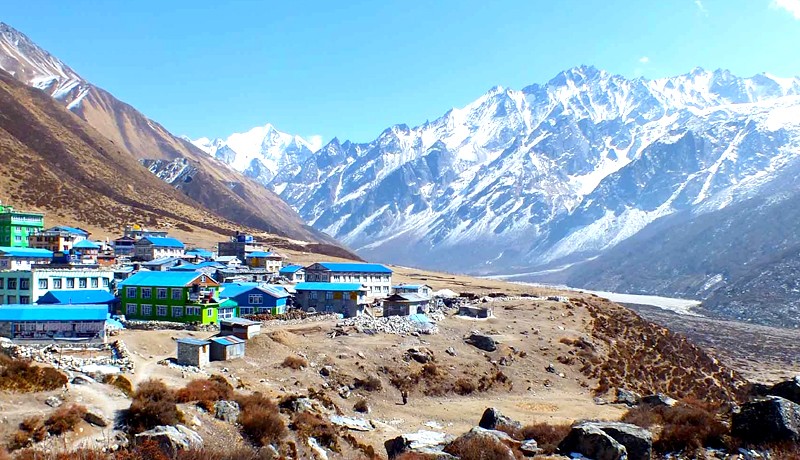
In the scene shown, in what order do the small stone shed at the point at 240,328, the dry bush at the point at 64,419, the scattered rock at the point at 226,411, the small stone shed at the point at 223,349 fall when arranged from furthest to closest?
the small stone shed at the point at 240,328
the small stone shed at the point at 223,349
the scattered rock at the point at 226,411
the dry bush at the point at 64,419

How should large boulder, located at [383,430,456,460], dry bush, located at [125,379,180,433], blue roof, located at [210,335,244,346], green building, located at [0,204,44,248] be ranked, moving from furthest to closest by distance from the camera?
green building, located at [0,204,44,248] → blue roof, located at [210,335,244,346] → large boulder, located at [383,430,456,460] → dry bush, located at [125,379,180,433]

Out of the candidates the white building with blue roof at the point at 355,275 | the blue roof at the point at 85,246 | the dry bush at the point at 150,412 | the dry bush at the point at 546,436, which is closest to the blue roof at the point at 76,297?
the white building with blue roof at the point at 355,275

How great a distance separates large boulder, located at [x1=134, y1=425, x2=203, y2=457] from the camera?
21172 mm

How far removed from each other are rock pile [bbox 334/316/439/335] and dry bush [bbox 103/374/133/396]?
2773cm

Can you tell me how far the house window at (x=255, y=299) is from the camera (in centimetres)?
6494

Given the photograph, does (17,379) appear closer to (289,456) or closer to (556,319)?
(289,456)

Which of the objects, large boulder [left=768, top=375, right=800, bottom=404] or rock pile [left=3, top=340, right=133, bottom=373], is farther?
rock pile [left=3, top=340, right=133, bottom=373]

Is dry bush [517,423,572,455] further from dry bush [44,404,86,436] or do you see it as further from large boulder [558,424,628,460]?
dry bush [44,404,86,436]

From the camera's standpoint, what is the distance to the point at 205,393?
91.8ft

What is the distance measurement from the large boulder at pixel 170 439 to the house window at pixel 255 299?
1669 inches

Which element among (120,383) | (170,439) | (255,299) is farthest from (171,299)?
(170,439)

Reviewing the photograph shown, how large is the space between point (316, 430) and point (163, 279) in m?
34.0

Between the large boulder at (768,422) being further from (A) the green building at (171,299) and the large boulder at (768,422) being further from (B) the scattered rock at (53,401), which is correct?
(A) the green building at (171,299)

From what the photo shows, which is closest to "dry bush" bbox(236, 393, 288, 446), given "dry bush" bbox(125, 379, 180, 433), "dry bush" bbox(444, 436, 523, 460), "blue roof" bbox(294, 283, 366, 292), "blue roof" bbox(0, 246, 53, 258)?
"dry bush" bbox(125, 379, 180, 433)
